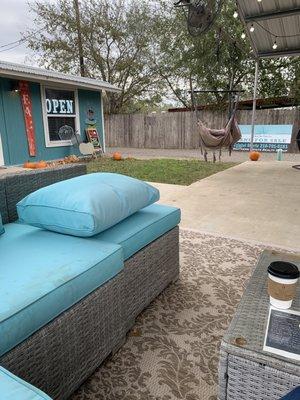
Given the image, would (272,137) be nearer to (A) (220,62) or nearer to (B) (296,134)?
(B) (296,134)

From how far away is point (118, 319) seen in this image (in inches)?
53.3

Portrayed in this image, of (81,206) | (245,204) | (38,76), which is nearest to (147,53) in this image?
(38,76)

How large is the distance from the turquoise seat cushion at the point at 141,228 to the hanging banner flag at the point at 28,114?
223 inches

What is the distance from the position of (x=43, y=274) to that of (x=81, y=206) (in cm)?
37

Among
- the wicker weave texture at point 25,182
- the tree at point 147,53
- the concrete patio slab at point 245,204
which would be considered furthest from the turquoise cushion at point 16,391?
the tree at point 147,53

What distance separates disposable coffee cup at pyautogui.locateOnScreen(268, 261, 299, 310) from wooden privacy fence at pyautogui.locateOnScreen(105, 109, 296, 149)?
981cm

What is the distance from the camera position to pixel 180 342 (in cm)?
145

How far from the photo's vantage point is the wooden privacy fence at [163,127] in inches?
427

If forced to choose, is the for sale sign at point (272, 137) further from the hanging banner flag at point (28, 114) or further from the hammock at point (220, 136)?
the hanging banner flag at point (28, 114)

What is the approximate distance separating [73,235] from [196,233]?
5.01ft

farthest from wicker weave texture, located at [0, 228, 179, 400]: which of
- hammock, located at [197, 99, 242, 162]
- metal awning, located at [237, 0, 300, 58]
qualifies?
metal awning, located at [237, 0, 300, 58]

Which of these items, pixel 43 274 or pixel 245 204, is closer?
pixel 43 274

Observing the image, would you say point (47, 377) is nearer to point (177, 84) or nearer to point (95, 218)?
point (95, 218)

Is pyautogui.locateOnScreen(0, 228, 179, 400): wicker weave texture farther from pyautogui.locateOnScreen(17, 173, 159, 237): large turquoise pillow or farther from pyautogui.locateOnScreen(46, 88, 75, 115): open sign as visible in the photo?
pyautogui.locateOnScreen(46, 88, 75, 115): open sign
